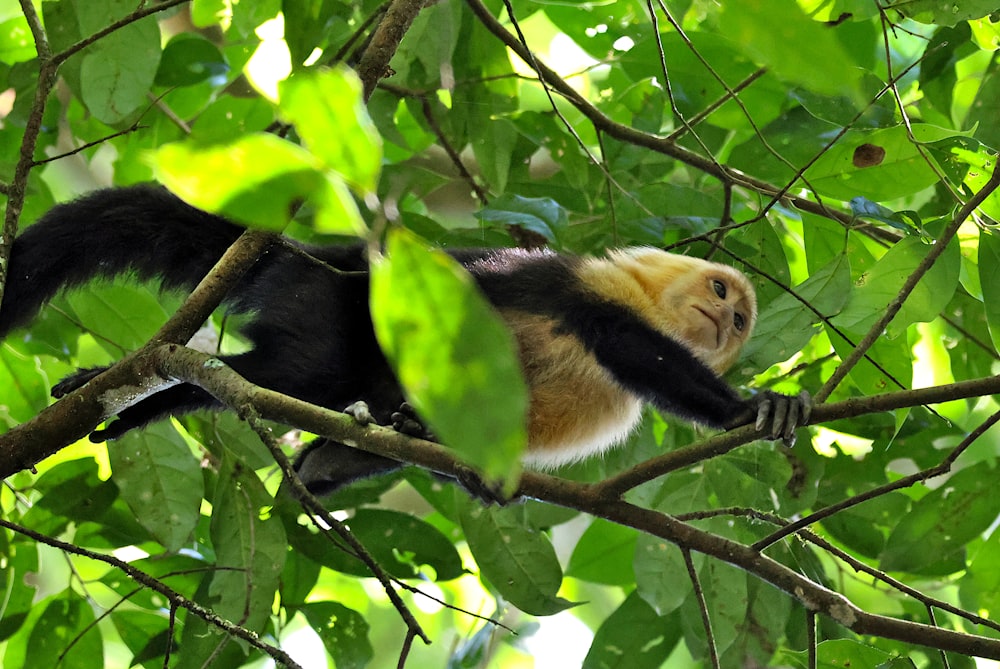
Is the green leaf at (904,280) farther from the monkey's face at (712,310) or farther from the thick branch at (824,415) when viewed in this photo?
the monkey's face at (712,310)

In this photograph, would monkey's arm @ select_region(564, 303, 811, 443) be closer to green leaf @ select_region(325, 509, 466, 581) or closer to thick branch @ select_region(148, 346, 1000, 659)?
thick branch @ select_region(148, 346, 1000, 659)

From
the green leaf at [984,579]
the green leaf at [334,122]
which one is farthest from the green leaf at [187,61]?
the green leaf at [984,579]

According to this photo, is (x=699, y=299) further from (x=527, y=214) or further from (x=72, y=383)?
(x=72, y=383)

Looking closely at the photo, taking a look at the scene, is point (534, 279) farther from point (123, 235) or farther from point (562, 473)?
point (123, 235)

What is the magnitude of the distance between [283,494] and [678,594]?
1075mm

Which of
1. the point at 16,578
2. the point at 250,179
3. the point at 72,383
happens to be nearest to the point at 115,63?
the point at 72,383

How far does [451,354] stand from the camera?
664 millimetres

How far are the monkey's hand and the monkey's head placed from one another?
2.66ft

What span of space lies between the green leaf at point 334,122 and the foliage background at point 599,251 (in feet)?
3.43

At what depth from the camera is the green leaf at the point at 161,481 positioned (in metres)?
2.36

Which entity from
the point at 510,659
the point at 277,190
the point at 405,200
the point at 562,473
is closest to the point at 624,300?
the point at 562,473

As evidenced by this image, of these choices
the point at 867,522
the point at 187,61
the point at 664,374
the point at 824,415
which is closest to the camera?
→ the point at 824,415

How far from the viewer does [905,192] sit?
2256mm

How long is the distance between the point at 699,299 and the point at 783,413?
1.00 metres
